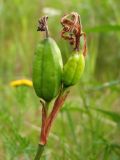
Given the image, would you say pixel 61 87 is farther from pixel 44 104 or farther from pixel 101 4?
pixel 101 4

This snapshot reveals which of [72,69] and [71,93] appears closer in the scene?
[72,69]

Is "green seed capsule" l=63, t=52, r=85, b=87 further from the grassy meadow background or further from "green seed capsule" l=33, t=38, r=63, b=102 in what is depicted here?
the grassy meadow background

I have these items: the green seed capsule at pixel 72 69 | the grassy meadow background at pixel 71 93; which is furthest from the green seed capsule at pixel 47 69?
the grassy meadow background at pixel 71 93

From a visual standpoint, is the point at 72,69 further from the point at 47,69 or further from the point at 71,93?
the point at 71,93

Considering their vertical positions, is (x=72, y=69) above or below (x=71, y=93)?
above

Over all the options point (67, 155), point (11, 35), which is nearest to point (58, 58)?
point (67, 155)

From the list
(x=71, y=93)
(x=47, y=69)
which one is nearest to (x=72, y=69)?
(x=47, y=69)
